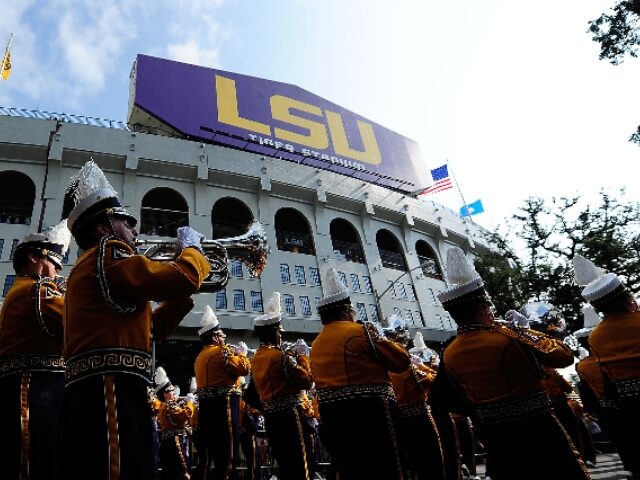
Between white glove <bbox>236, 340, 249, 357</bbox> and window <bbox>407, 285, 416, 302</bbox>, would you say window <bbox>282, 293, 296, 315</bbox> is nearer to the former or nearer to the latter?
window <bbox>407, 285, 416, 302</bbox>

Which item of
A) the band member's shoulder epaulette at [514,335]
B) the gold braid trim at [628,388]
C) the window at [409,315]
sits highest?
the window at [409,315]

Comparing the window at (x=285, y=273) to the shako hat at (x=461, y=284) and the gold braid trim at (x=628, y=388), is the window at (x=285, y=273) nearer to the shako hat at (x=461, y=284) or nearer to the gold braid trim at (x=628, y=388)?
the gold braid trim at (x=628, y=388)

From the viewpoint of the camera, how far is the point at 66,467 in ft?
8.37

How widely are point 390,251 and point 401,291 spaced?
4.92 meters

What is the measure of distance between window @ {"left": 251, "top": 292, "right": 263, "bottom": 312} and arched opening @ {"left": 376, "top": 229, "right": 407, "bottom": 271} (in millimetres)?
12367

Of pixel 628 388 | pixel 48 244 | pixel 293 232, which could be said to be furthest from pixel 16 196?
pixel 628 388

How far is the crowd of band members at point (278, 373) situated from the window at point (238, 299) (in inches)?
816

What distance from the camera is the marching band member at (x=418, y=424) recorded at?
5518 mm

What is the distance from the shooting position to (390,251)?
39.4 metres

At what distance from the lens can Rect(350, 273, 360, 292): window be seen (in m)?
32.9

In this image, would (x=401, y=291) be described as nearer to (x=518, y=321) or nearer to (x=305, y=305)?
(x=305, y=305)

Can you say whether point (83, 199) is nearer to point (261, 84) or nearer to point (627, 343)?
point (627, 343)

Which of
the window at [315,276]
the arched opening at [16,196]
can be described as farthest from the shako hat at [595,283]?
the arched opening at [16,196]

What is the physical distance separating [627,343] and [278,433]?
4.35 meters
